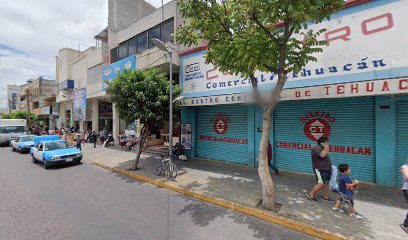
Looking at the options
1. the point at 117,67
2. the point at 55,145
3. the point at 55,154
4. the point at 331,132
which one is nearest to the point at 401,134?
the point at 331,132

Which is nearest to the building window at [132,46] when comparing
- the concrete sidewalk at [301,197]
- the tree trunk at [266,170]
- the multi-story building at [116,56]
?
the multi-story building at [116,56]

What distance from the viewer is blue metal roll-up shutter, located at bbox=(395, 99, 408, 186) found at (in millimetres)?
5734

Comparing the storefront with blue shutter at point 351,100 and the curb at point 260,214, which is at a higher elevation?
the storefront with blue shutter at point 351,100

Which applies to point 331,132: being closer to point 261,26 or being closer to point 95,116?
point 261,26

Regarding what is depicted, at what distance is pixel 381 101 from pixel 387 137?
110cm

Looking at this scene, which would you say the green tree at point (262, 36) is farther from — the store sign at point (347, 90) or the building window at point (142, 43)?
the building window at point (142, 43)

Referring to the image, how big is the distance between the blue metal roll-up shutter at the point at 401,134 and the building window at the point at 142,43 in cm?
1386

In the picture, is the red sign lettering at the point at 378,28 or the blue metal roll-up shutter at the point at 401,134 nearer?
the red sign lettering at the point at 378,28

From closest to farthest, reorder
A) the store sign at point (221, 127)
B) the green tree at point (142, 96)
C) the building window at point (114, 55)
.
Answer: the green tree at point (142, 96), the store sign at point (221, 127), the building window at point (114, 55)

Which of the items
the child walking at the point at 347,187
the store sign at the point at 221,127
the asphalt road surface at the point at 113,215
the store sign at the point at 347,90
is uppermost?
the store sign at the point at 347,90

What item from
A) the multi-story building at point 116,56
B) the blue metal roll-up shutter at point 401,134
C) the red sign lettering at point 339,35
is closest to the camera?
the blue metal roll-up shutter at point 401,134

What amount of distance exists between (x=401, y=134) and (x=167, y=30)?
1216 centimetres

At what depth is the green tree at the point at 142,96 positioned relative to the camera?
814 cm

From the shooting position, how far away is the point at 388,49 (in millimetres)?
5547
